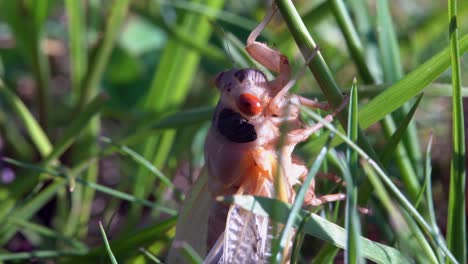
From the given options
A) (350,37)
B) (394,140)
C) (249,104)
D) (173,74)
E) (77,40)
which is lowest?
(394,140)

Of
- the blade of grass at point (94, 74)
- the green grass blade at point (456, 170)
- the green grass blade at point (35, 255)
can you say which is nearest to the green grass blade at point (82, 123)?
the green grass blade at point (35, 255)

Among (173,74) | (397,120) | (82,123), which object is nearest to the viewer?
(397,120)

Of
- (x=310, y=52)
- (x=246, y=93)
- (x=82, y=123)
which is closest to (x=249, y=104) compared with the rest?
(x=246, y=93)

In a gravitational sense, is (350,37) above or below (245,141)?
above

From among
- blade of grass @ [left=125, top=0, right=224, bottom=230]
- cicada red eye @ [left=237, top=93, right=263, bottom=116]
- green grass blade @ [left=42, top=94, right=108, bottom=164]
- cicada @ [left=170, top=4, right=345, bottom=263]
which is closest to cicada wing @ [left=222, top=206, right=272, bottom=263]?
cicada @ [left=170, top=4, right=345, bottom=263]

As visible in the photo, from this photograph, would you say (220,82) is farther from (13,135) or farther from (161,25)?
(13,135)

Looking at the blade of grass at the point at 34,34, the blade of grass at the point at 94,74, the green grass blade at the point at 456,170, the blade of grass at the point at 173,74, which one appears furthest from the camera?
the blade of grass at the point at 34,34

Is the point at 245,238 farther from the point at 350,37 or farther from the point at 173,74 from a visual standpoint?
the point at 173,74

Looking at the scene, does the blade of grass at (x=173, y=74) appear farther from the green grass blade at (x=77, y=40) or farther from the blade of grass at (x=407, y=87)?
the blade of grass at (x=407, y=87)
